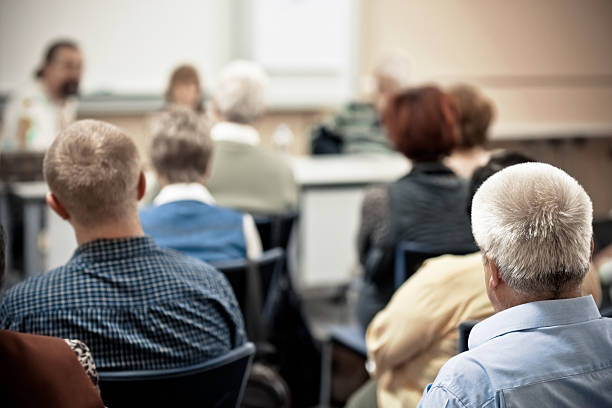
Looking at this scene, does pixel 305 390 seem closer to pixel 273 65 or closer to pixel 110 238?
pixel 110 238

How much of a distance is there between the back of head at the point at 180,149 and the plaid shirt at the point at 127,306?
2.18ft

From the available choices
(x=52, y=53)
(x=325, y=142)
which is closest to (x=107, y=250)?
(x=52, y=53)

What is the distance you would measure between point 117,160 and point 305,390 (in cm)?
191

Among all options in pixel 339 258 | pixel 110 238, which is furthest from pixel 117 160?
pixel 339 258

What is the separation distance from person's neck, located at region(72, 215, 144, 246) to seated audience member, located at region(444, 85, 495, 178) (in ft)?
5.52

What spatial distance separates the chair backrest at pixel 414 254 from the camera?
2.55 meters

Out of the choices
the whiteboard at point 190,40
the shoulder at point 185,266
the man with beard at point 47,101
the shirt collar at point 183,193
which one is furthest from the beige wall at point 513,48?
the shoulder at point 185,266

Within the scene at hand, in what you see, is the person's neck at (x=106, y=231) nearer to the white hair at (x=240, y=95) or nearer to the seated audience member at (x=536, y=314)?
the seated audience member at (x=536, y=314)

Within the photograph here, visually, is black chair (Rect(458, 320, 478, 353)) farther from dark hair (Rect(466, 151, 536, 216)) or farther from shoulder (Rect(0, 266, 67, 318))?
shoulder (Rect(0, 266, 67, 318))

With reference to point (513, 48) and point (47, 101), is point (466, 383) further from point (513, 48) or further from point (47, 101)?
point (513, 48)

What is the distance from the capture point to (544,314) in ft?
3.96

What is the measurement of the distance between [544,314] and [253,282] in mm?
1288

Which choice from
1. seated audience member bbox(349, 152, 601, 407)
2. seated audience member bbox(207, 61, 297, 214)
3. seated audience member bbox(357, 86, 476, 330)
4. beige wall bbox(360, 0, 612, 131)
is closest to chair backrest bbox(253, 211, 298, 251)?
seated audience member bbox(207, 61, 297, 214)

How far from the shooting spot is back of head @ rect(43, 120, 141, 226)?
5.41 ft
